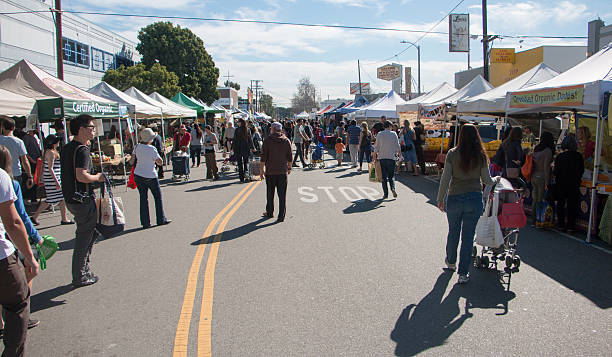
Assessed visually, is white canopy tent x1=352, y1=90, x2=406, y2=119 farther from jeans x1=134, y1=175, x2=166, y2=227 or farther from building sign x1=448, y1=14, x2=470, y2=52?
jeans x1=134, y1=175, x2=166, y2=227

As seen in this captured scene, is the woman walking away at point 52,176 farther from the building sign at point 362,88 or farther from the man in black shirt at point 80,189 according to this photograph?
the building sign at point 362,88

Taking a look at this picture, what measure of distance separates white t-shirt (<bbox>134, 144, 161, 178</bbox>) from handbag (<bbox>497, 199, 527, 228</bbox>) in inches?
228

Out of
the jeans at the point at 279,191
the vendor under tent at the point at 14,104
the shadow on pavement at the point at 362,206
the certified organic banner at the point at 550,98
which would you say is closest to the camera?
the certified organic banner at the point at 550,98

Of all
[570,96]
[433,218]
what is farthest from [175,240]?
[570,96]

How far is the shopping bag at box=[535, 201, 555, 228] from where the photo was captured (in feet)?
27.0

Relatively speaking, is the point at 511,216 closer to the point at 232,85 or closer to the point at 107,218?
the point at 107,218

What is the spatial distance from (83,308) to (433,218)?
6384 millimetres

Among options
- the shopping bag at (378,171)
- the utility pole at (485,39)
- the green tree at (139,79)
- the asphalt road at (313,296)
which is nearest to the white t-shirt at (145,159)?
the asphalt road at (313,296)

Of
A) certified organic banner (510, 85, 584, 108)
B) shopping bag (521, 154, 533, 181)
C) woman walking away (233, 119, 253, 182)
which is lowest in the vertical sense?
shopping bag (521, 154, 533, 181)

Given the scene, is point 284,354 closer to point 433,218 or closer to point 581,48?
point 433,218

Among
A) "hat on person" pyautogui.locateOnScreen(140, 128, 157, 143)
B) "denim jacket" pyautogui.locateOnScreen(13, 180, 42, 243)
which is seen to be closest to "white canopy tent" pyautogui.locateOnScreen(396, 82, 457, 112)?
"hat on person" pyautogui.locateOnScreen(140, 128, 157, 143)

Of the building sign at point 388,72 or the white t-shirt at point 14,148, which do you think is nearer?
the white t-shirt at point 14,148

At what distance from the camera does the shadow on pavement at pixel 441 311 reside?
3.95 metres

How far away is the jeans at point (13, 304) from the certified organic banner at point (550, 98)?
8.17 meters
